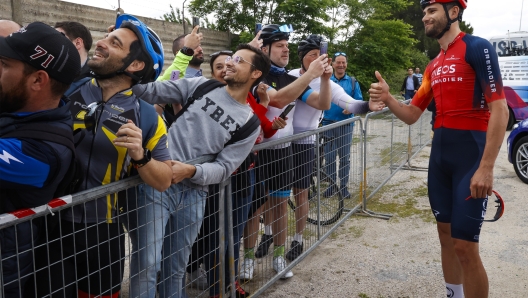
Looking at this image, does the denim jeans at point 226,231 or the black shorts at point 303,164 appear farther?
the black shorts at point 303,164

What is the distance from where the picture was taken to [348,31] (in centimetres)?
2372

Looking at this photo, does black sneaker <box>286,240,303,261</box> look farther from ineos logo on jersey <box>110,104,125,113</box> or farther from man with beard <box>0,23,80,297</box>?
man with beard <box>0,23,80,297</box>

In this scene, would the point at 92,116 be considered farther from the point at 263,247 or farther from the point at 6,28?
the point at 263,247

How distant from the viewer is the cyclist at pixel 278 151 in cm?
367

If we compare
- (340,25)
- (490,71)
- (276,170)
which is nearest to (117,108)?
(276,170)

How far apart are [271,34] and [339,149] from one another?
176 centimetres

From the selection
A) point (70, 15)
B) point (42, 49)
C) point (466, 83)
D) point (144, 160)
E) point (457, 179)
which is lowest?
point (457, 179)

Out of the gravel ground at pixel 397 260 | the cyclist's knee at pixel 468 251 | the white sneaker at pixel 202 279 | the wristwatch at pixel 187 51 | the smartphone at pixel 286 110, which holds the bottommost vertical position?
the gravel ground at pixel 397 260

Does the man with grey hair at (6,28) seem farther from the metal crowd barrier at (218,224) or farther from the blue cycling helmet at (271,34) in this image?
the blue cycling helmet at (271,34)

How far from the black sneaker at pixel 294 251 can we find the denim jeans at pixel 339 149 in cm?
94

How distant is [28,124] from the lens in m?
1.76

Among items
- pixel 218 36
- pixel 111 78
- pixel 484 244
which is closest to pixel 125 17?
pixel 111 78

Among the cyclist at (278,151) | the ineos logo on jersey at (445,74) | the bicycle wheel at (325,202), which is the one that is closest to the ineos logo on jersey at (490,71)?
the ineos logo on jersey at (445,74)

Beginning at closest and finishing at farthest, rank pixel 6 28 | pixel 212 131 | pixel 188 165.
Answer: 1. pixel 188 165
2. pixel 6 28
3. pixel 212 131
